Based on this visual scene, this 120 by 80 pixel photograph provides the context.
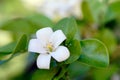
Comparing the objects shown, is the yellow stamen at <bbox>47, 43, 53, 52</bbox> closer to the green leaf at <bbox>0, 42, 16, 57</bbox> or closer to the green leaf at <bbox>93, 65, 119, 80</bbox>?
the green leaf at <bbox>0, 42, 16, 57</bbox>

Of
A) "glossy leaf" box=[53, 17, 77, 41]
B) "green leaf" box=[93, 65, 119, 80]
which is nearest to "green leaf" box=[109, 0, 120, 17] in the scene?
"green leaf" box=[93, 65, 119, 80]

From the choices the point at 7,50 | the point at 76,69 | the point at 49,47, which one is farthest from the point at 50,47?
the point at 76,69

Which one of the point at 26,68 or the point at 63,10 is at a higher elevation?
the point at 63,10

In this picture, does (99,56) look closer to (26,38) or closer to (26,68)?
(26,38)

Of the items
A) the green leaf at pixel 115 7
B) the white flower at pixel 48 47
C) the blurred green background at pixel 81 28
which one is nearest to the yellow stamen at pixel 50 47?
the white flower at pixel 48 47

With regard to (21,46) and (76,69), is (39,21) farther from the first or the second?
(21,46)

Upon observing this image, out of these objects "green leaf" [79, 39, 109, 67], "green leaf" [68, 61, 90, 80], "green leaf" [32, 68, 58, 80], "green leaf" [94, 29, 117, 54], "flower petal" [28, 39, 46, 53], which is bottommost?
"green leaf" [68, 61, 90, 80]

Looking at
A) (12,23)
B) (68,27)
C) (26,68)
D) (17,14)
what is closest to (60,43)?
(68,27)
